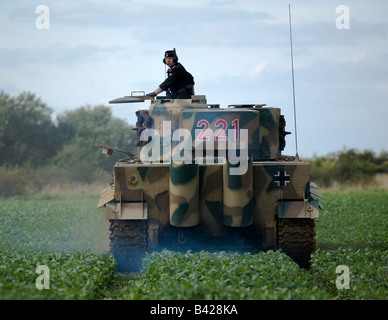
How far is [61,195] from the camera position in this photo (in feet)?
108

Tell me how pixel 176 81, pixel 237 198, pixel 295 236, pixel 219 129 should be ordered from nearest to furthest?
pixel 237 198, pixel 295 236, pixel 219 129, pixel 176 81

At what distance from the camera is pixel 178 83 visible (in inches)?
555

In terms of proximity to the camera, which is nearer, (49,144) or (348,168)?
(348,168)

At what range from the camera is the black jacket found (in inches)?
551

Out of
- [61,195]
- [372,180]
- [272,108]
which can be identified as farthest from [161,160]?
[372,180]

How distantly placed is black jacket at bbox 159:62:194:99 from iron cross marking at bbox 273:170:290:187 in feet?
11.3

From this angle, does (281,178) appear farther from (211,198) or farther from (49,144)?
(49,144)

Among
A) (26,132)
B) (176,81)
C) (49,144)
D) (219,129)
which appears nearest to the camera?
(219,129)

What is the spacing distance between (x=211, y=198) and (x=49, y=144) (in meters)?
34.7

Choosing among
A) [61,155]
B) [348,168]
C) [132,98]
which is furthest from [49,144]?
[132,98]

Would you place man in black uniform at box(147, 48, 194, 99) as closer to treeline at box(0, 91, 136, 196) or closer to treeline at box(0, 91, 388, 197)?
treeline at box(0, 91, 388, 197)

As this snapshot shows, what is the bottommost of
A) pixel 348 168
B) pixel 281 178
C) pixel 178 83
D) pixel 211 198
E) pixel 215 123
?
pixel 348 168

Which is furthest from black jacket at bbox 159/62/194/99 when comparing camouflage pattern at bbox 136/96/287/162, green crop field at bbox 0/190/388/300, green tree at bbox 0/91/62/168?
green tree at bbox 0/91/62/168

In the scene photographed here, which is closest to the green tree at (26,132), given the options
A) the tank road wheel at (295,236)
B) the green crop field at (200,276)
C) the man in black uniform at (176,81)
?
the green crop field at (200,276)
